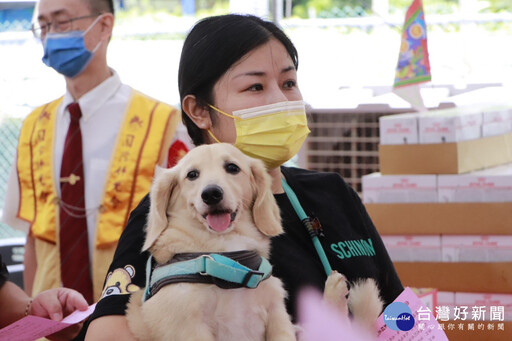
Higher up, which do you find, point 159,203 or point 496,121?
point 159,203

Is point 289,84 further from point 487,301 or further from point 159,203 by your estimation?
point 487,301

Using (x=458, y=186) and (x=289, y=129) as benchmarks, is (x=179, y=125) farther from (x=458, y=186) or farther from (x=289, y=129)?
(x=289, y=129)

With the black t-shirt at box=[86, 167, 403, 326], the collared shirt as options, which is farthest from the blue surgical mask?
the black t-shirt at box=[86, 167, 403, 326]

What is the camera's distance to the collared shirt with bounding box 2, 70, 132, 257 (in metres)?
2.87

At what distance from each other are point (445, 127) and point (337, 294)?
6.16ft

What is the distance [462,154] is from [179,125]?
3.63 ft

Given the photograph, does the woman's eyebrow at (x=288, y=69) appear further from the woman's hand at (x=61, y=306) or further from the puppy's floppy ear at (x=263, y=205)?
the woman's hand at (x=61, y=306)

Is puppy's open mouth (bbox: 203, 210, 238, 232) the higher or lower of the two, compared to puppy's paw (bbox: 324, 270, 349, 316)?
higher

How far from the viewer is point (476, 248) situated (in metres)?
2.94

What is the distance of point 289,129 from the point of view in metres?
1.56

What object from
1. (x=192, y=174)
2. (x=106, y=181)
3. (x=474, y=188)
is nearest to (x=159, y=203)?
(x=192, y=174)

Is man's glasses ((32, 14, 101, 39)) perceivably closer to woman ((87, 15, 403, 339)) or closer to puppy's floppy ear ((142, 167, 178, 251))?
woman ((87, 15, 403, 339))

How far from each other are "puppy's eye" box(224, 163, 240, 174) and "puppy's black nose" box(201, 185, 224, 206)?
94mm

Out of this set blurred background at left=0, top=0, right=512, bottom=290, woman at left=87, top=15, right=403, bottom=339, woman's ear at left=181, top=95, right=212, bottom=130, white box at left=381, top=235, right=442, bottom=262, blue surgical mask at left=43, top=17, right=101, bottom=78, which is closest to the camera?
woman at left=87, top=15, right=403, bottom=339
